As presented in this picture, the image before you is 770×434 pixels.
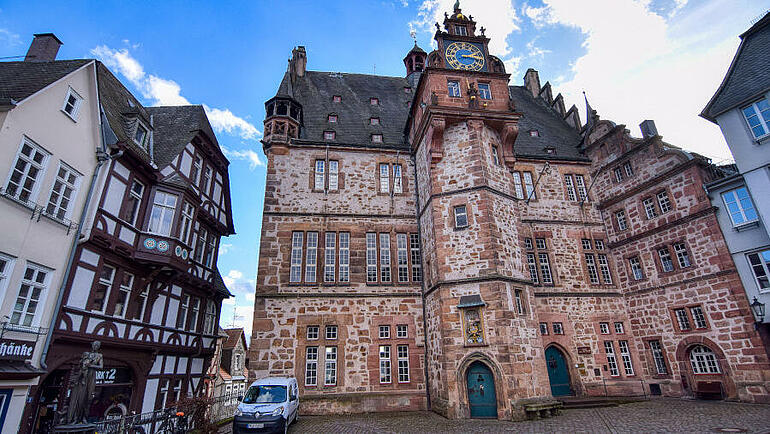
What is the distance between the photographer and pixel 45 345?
9391mm

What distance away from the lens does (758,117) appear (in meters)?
14.8

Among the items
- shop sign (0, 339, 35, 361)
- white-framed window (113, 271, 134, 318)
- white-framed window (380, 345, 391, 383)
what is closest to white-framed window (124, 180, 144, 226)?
white-framed window (113, 271, 134, 318)

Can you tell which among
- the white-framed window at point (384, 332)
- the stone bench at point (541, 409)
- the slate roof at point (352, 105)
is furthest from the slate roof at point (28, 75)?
the stone bench at point (541, 409)

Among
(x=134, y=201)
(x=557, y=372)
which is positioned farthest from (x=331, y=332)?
(x=557, y=372)

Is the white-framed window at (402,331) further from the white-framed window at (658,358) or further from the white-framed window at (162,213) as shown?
the white-framed window at (658,358)

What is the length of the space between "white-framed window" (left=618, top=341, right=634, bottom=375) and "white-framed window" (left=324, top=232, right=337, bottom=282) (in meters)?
14.2

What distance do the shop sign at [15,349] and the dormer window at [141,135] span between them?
291 inches

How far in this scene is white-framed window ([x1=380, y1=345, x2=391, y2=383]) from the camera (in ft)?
51.9

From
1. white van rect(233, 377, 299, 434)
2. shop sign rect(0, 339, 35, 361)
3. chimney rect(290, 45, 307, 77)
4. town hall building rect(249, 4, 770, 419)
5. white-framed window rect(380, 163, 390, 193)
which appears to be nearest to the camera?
shop sign rect(0, 339, 35, 361)

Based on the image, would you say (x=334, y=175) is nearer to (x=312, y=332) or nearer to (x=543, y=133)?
(x=312, y=332)

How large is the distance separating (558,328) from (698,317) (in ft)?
17.8

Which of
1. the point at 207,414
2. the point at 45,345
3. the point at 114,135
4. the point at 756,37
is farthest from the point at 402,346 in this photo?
the point at 756,37

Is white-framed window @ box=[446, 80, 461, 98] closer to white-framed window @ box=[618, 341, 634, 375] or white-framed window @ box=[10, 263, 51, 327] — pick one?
white-framed window @ box=[618, 341, 634, 375]

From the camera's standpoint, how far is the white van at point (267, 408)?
33.5ft
